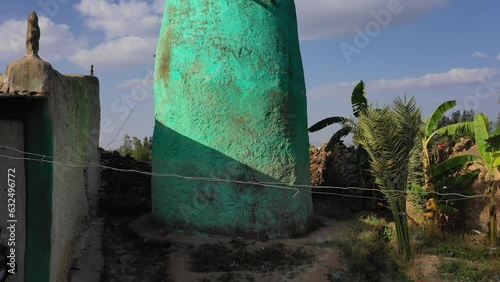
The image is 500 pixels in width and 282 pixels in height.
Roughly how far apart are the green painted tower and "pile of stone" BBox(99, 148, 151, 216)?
1.82 m

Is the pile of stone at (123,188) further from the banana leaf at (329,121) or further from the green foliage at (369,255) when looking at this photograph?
the banana leaf at (329,121)

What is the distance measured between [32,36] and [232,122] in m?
4.42

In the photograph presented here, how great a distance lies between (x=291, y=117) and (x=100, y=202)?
512cm

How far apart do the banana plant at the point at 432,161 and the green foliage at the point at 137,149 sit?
963cm

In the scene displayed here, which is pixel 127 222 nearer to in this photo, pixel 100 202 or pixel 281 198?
pixel 100 202

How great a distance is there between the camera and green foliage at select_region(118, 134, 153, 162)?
54.6ft

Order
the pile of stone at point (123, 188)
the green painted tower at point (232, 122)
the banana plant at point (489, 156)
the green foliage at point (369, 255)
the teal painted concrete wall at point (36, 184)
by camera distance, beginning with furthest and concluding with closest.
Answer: the pile of stone at point (123, 188)
the banana plant at point (489, 156)
the green painted tower at point (232, 122)
the green foliage at point (369, 255)
the teal painted concrete wall at point (36, 184)

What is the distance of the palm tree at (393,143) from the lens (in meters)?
7.93

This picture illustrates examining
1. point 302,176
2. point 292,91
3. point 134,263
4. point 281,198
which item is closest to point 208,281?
point 134,263

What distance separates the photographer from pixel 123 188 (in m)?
12.2

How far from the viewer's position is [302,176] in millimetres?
9250

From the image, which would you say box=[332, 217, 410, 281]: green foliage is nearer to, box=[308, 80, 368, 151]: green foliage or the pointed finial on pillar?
box=[308, 80, 368, 151]: green foliage

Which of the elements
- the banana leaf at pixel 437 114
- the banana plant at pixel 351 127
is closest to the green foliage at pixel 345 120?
the banana plant at pixel 351 127

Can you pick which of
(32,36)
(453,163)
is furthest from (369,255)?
(32,36)
